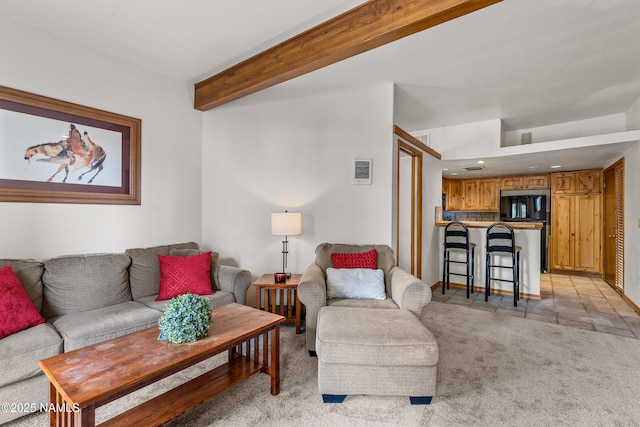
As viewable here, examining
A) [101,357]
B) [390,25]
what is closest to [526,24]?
[390,25]

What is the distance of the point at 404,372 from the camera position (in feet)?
5.86

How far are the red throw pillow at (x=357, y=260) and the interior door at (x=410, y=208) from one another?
92 cm

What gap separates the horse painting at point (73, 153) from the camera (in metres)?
2.45

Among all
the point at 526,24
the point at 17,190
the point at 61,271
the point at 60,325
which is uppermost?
the point at 526,24

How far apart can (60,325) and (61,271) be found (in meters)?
0.48

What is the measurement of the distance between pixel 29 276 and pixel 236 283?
4.84ft

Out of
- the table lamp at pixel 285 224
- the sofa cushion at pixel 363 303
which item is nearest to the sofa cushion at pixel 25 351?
the table lamp at pixel 285 224

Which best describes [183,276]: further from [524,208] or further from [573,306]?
[524,208]

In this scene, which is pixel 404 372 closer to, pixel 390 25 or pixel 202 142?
pixel 390 25

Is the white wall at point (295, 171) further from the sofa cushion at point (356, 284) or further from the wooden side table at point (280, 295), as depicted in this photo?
the sofa cushion at point (356, 284)

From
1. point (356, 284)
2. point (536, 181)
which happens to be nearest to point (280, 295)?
point (356, 284)

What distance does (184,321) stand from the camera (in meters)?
1.60

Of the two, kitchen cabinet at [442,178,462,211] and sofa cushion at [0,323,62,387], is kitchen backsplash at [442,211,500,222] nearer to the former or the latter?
kitchen cabinet at [442,178,462,211]

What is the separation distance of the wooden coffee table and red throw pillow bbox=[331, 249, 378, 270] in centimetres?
105
